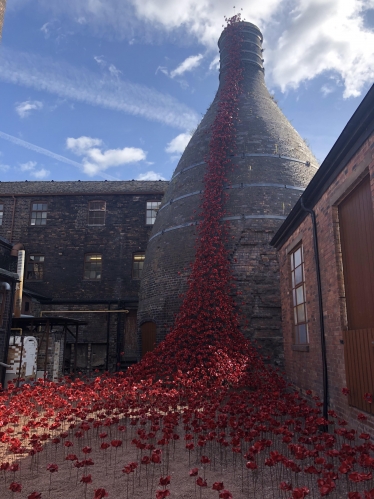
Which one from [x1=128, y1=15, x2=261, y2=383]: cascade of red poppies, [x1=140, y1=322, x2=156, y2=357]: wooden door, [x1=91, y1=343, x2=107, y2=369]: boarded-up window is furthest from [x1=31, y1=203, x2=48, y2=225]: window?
[x1=128, y1=15, x2=261, y2=383]: cascade of red poppies

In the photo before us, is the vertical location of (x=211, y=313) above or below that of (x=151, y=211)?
below

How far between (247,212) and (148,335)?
534 cm


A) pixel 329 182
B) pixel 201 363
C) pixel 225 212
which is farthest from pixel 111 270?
pixel 329 182

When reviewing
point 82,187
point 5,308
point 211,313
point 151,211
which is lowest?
point 211,313

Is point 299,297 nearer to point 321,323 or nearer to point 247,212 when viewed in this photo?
point 321,323

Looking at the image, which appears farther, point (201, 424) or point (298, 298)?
point (298, 298)

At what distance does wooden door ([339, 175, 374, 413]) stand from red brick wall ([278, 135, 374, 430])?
140 mm

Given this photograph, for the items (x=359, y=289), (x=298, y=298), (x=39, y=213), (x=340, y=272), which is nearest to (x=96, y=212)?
(x=39, y=213)

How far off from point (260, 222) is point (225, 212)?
110 centimetres

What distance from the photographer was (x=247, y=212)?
503 inches

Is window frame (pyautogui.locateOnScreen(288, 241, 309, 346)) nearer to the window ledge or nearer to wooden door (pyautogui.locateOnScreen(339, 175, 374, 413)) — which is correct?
the window ledge

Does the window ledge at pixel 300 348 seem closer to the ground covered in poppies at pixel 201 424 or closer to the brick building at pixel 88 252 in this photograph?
the ground covered in poppies at pixel 201 424

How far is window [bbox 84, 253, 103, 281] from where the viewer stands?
22.6 m

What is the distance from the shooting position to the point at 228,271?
1207 centimetres
